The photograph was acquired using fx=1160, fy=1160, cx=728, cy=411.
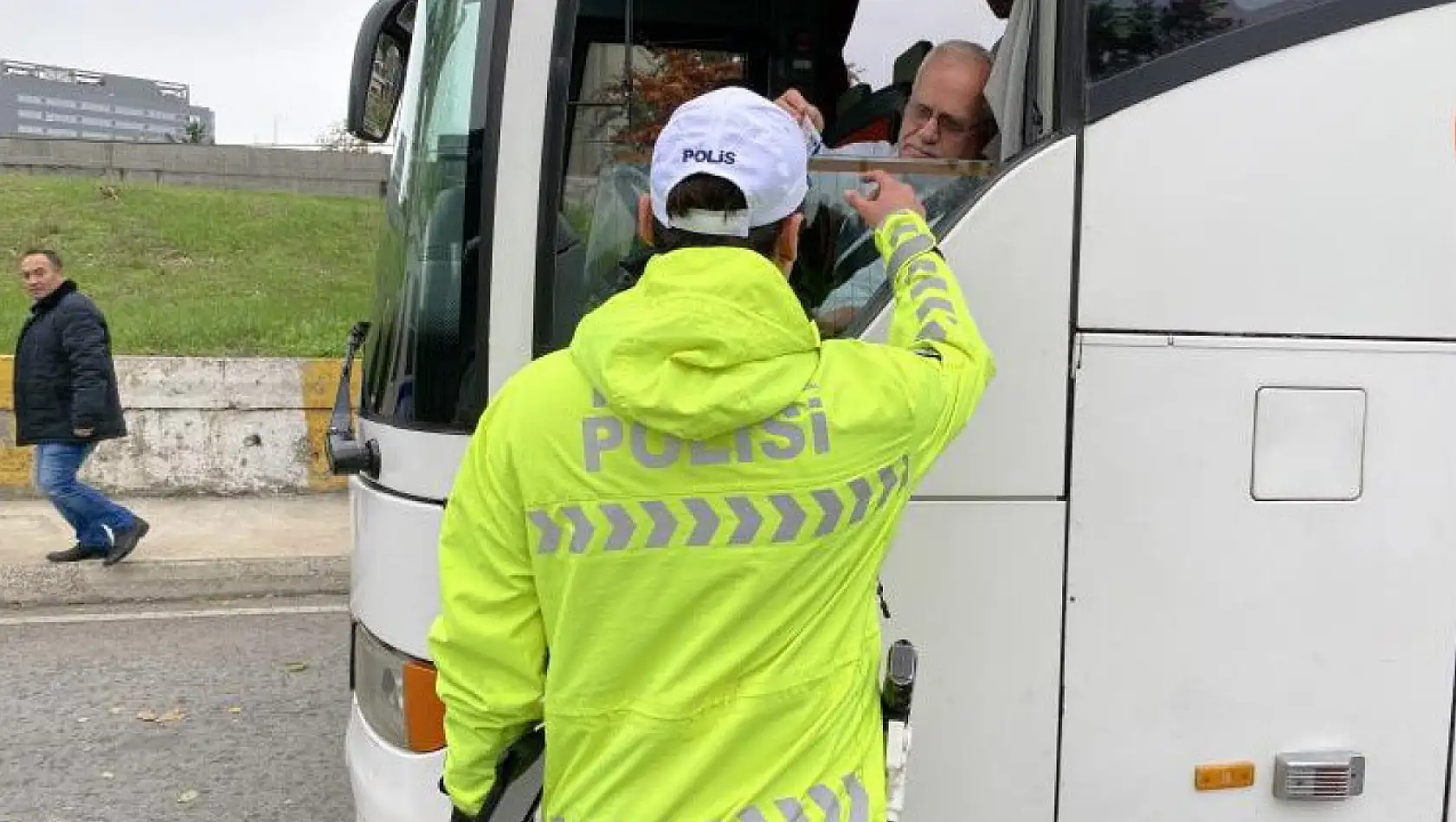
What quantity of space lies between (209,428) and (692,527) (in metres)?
8.17

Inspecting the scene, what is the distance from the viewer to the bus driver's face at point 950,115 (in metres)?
2.30

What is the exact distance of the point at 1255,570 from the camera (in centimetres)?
207

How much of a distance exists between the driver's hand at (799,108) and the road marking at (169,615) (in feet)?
16.5

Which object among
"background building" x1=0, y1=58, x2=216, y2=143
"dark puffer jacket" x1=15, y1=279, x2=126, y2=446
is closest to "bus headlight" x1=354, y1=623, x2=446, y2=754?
"dark puffer jacket" x1=15, y1=279, x2=126, y2=446

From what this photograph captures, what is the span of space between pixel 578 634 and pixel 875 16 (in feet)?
5.24

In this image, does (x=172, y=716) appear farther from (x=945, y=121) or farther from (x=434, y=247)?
(x=945, y=121)

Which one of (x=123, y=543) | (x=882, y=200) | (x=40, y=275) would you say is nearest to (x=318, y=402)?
(x=123, y=543)

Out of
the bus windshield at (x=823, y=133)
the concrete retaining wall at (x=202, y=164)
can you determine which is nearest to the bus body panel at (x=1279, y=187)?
the bus windshield at (x=823, y=133)

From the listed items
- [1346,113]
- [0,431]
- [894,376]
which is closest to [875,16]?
[1346,113]

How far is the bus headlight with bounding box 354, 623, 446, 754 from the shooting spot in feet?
7.07

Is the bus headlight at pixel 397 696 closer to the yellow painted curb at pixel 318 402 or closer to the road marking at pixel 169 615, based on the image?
the road marking at pixel 169 615

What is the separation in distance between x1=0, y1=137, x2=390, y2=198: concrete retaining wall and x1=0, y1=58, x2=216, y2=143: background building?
552 cm

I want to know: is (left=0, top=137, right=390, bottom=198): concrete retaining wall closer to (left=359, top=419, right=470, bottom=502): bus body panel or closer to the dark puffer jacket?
the dark puffer jacket

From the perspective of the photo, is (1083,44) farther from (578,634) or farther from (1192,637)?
(578,634)
